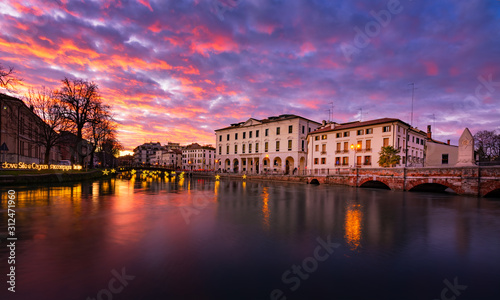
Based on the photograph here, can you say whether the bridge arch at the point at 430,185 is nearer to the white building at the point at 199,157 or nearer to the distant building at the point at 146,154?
the white building at the point at 199,157

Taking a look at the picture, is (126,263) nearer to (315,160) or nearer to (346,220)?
(346,220)

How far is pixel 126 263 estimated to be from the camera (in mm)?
5262

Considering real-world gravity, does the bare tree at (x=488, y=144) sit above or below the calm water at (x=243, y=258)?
above

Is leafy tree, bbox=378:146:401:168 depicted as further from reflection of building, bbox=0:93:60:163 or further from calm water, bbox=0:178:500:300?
reflection of building, bbox=0:93:60:163

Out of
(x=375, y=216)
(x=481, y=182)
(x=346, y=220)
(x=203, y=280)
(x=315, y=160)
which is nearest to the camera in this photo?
(x=203, y=280)

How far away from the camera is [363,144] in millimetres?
41312

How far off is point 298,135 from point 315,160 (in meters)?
→ 7.83

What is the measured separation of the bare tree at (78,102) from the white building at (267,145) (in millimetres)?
36722

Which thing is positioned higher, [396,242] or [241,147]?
[241,147]

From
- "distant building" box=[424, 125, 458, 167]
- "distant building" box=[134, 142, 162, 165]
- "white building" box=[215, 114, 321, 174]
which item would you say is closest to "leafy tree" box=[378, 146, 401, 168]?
"distant building" box=[424, 125, 458, 167]

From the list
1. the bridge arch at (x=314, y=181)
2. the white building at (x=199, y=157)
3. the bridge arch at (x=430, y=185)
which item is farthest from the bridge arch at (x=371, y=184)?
the white building at (x=199, y=157)

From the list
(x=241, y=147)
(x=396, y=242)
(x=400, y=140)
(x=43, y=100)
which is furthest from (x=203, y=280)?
(x=241, y=147)

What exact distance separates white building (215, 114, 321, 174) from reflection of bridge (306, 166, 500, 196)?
16.5 meters

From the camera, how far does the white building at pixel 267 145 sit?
54.4m
